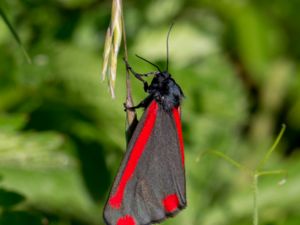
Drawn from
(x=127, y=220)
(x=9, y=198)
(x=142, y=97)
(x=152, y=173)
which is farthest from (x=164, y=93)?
(x=142, y=97)

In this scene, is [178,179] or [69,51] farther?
[69,51]

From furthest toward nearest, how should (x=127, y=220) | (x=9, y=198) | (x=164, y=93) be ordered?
(x=9, y=198) → (x=164, y=93) → (x=127, y=220)

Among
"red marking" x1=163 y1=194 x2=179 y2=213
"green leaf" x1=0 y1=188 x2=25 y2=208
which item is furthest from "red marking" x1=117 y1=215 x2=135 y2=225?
"green leaf" x1=0 y1=188 x2=25 y2=208

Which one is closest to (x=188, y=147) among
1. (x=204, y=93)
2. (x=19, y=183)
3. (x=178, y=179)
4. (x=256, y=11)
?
(x=204, y=93)

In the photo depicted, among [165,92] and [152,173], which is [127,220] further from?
[165,92]

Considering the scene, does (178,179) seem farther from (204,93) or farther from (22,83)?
(204,93)

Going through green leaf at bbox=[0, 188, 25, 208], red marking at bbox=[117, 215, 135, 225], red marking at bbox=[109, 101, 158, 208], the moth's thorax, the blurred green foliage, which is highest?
the blurred green foliage

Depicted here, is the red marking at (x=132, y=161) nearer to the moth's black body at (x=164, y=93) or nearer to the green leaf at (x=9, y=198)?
the moth's black body at (x=164, y=93)

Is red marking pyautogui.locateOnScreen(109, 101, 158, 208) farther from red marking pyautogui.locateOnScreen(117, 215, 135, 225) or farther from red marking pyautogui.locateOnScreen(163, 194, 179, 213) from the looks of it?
red marking pyautogui.locateOnScreen(163, 194, 179, 213)
